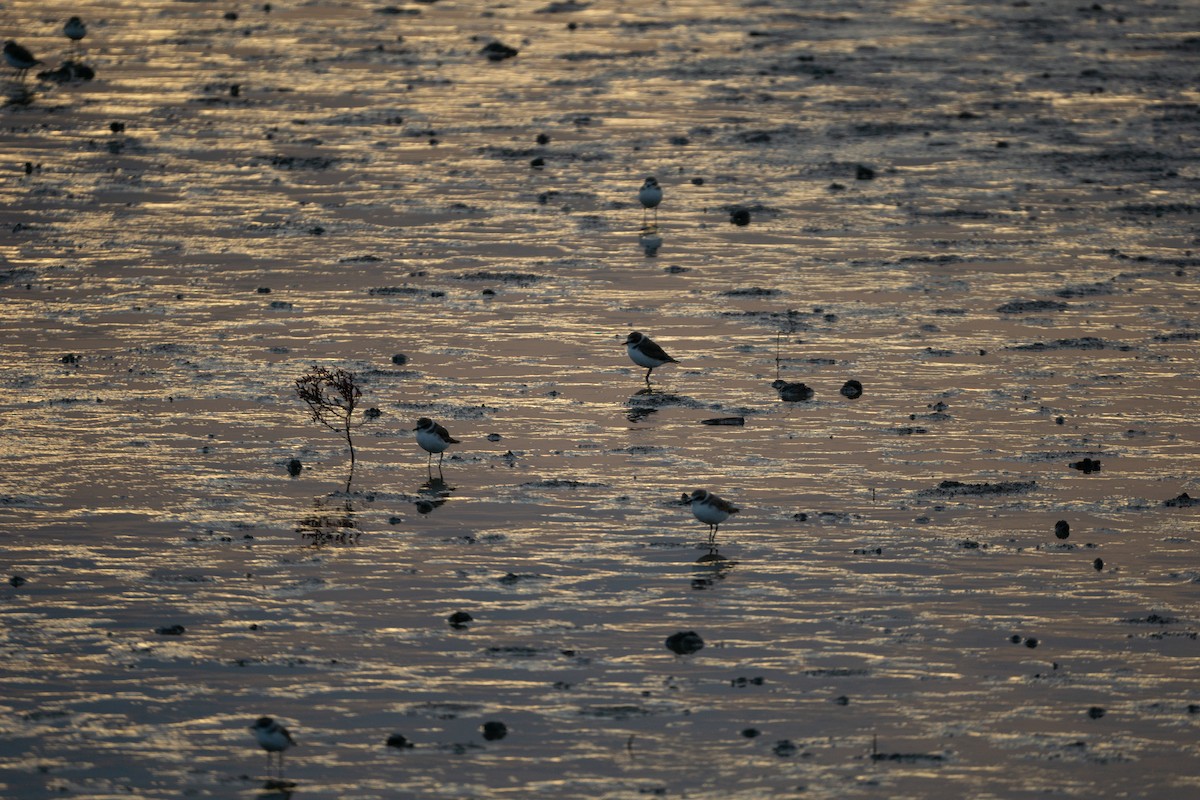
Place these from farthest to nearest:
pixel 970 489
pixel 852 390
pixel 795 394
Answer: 1. pixel 852 390
2. pixel 795 394
3. pixel 970 489

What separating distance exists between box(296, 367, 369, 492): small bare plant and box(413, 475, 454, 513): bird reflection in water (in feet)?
2.28

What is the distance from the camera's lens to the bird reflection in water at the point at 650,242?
2378 centimetres

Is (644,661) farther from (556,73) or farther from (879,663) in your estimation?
(556,73)

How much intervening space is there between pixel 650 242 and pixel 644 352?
19.2 feet

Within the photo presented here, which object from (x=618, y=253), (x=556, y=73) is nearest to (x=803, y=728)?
(x=618, y=253)

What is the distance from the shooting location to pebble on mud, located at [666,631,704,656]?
42.2 feet

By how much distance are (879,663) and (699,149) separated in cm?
1750

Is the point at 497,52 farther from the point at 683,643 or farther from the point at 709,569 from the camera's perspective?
the point at 683,643

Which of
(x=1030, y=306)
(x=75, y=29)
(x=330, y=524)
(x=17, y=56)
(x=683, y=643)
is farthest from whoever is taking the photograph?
(x=75, y=29)

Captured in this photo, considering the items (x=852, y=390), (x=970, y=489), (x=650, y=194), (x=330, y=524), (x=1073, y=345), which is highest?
(x=650, y=194)

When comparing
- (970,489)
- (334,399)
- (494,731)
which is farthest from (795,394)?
(494,731)

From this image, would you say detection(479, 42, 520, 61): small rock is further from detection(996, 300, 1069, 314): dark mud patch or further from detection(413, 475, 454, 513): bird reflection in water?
detection(413, 475, 454, 513): bird reflection in water

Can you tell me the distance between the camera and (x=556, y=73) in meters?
35.3

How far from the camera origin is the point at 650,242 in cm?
2420
